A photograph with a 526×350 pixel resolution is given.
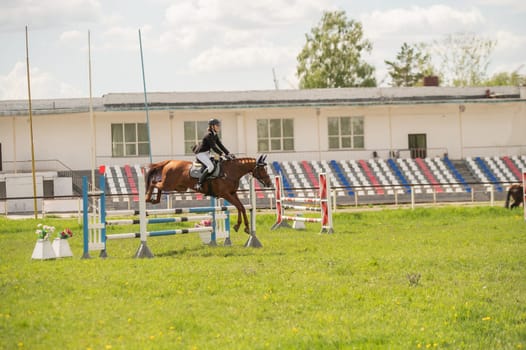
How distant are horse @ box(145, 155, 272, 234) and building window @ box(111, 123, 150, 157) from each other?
30260 millimetres

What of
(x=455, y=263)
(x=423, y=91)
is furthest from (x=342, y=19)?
(x=455, y=263)

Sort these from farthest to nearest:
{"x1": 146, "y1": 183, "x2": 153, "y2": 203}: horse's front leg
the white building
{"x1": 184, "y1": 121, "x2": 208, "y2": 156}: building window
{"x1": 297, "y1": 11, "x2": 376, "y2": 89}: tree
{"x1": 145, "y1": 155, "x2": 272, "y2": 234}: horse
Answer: {"x1": 297, "y1": 11, "x2": 376, "y2": 89}: tree < {"x1": 184, "y1": 121, "x2": 208, "y2": 156}: building window < the white building < {"x1": 146, "y1": 183, "x2": 153, "y2": 203}: horse's front leg < {"x1": 145, "y1": 155, "x2": 272, "y2": 234}: horse

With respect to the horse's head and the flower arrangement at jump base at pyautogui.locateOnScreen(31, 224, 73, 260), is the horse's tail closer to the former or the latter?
the horse's head

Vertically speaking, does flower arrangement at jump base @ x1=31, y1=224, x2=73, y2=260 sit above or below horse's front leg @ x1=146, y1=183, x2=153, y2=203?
below

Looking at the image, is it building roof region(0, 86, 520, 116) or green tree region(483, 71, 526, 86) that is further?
A: green tree region(483, 71, 526, 86)

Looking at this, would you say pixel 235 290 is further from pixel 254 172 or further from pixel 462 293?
pixel 254 172

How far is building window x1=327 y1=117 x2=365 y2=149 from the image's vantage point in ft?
170

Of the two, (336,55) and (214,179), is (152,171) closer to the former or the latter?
(214,179)

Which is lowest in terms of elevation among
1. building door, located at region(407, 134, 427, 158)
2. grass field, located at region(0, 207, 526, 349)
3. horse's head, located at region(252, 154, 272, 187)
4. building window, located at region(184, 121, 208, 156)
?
grass field, located at region(0, 207, 526, 349)

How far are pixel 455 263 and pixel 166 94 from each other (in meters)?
38.1

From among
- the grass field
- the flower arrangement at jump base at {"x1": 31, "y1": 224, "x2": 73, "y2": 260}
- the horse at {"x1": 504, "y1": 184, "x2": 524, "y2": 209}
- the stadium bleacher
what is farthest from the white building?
the grass field

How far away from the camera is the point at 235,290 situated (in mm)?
11523

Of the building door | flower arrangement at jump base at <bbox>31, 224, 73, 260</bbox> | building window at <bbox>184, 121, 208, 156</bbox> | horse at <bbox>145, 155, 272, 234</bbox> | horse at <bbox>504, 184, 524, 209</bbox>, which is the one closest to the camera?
flower arrangement at jump base at <bbox>31, 224, 73, 260</bbox>

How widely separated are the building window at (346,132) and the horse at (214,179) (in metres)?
32.9
